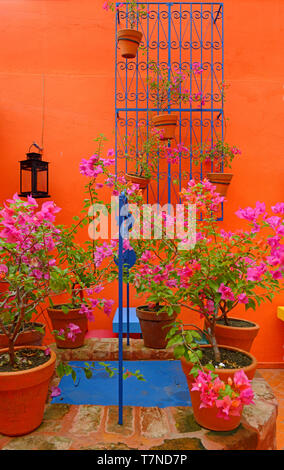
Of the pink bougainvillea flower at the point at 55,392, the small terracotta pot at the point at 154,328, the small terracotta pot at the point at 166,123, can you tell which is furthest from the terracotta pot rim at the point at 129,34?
the pink bougainvillea flower at the point at 55,392

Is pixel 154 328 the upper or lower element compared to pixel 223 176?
lower

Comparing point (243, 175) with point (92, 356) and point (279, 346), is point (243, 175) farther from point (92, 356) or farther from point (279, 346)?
point (92, 356)

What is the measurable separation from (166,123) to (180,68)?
2.58 feet

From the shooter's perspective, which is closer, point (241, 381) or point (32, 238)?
point (241, 381)

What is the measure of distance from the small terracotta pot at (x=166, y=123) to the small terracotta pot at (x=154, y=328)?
67.1 inches

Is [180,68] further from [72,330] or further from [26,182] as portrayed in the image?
[72,330]

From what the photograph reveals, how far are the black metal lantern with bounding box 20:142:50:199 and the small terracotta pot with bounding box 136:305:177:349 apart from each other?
1529 mm

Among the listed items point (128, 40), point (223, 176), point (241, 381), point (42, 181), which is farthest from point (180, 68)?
point (241, 381)

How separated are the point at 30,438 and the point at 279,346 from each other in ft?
9.36

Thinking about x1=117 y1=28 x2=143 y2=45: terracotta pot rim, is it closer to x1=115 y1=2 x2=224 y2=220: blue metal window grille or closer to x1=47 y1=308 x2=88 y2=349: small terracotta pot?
x1=115 y1=2 x2=224 y2=220: blue metal window grille

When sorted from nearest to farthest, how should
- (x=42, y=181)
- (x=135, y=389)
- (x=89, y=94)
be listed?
(x=135, y=389), (x=42, y=181), (x=89, y=94)

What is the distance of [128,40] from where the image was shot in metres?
3.06

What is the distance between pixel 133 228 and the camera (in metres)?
2.09

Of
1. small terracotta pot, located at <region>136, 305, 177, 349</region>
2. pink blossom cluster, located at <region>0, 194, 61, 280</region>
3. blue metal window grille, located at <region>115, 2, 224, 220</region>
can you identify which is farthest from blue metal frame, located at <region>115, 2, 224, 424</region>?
pink blossom cluster, located at <region>0, 194, 61, 280</region>
